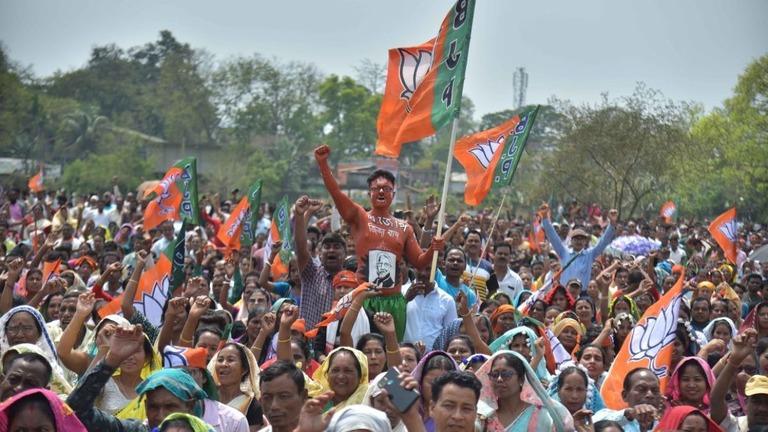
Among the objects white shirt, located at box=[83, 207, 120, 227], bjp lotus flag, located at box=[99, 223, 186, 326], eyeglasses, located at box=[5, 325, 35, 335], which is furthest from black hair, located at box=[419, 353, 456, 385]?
white shirt, located at box=[83, 207, 120, 227]

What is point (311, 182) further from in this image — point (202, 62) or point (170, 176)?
point (170, 176)

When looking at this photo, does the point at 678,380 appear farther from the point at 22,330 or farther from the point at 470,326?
the point at 22,330

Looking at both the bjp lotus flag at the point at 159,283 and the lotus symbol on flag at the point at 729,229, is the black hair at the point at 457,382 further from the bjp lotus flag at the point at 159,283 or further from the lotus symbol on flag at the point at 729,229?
the lotus symbol on flag at the point at 729,229

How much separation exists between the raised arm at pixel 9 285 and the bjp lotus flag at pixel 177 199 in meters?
5.21

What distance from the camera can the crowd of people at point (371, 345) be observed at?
534 cm

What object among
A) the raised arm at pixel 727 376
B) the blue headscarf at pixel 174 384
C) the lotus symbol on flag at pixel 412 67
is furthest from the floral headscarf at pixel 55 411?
the lotus symbol on flag at pixel 412 67

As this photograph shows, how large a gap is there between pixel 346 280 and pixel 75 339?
2042 millimetres

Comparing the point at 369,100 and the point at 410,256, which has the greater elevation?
the point at 369,100

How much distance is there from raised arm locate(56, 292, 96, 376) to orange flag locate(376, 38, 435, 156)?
3.44 metres

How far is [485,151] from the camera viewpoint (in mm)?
11477

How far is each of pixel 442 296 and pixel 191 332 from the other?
2.27 m

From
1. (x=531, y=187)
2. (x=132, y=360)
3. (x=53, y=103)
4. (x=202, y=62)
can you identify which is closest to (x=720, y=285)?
(x=132, y=360)

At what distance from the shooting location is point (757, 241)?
1977 centimetres

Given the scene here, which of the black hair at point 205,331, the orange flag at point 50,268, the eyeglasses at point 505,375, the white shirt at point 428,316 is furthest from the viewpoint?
the orange flag at point 50,268
